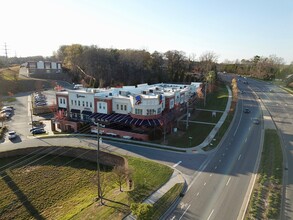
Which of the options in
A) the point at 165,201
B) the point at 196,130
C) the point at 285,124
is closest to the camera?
the point at 165,201

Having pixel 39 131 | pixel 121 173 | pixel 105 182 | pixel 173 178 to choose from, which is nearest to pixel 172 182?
pixel 173 178

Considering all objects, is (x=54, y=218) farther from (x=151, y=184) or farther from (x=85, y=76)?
(x=85, y=76)

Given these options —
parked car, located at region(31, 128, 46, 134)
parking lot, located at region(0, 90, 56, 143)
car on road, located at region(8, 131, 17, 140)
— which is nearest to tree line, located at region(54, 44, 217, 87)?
parking lot, located at region(0, 90, 56, 143)

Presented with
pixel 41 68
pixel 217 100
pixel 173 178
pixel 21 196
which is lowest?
pixel 21 196

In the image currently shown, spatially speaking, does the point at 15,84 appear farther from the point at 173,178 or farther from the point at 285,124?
the point at 285,124

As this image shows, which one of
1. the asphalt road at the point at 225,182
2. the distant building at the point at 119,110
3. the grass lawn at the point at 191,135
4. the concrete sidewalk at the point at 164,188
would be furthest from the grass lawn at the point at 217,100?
the concrete sidewalk at the point at 164,188

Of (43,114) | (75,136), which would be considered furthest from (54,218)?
(43,114)
